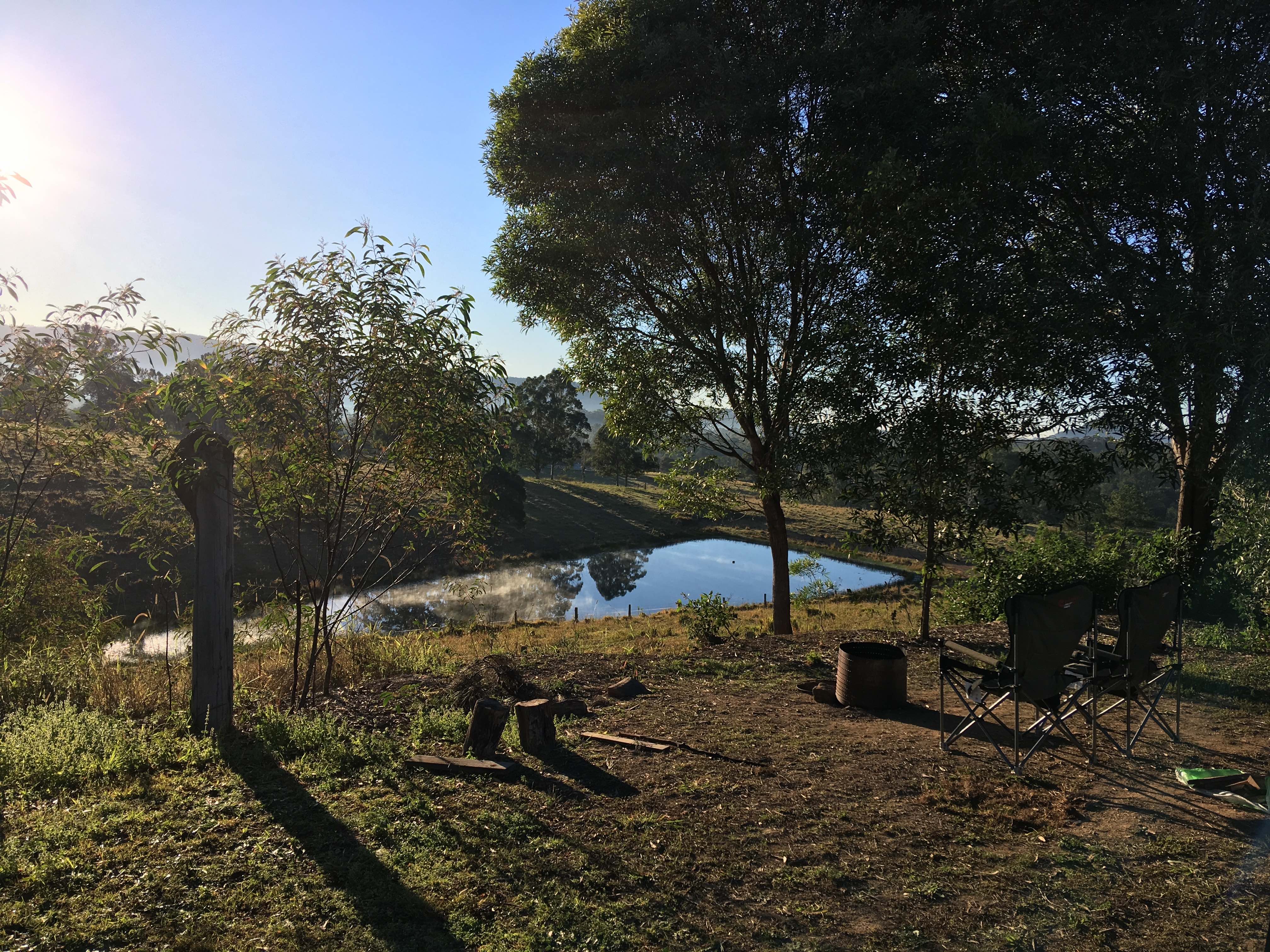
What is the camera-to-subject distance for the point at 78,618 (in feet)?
23.7

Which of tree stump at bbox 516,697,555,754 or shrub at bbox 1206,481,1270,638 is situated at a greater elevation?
shrub at bbox 1206,481,1270,638

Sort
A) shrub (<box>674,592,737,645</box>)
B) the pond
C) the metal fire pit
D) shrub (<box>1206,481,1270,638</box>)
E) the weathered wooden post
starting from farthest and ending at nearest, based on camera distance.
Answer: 1. the pond
2. shrub (<box>674,592,737,645</box>)
3. shrub (<box>1206,481,1270,638</box>)
4. the metal fire pit
5. the weathered wooden post

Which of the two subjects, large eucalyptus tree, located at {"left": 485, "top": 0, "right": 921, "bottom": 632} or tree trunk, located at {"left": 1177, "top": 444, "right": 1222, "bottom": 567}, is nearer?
tree trunk, located at {"left": 1177, "top": 444, "right": 1222, "bottom": 567}

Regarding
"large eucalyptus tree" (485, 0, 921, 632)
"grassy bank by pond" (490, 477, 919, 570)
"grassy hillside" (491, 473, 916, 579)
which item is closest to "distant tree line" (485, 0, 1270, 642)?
"large eucalyptus tree" (485, 0, 921, 632)

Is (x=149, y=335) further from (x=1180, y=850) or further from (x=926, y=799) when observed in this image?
(x=1180, y=850)

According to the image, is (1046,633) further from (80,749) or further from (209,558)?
(80,749)

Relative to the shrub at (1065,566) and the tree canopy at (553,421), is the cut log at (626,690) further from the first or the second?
the tree canopy at (553,421)

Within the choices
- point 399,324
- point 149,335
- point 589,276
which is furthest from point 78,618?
point 589,276

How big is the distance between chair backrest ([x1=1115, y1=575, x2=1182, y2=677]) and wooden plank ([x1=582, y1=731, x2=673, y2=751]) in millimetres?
3194

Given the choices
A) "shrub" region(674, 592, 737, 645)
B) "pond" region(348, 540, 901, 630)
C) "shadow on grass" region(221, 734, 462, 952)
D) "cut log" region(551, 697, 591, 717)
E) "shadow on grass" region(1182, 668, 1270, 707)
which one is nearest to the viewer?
"shadow on grass" region(221, 734, 462, 952)

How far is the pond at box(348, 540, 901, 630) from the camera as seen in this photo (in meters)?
29.5

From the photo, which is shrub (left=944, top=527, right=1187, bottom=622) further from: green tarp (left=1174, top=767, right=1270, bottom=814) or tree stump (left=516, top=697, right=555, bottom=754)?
tree stump (left=516, top=697, right=555, bottom=754)

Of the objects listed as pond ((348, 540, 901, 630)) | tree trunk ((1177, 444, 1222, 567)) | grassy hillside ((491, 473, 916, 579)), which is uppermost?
tree trunk ((1177, 444, 1222, 567))

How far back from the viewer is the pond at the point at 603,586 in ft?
96.8
